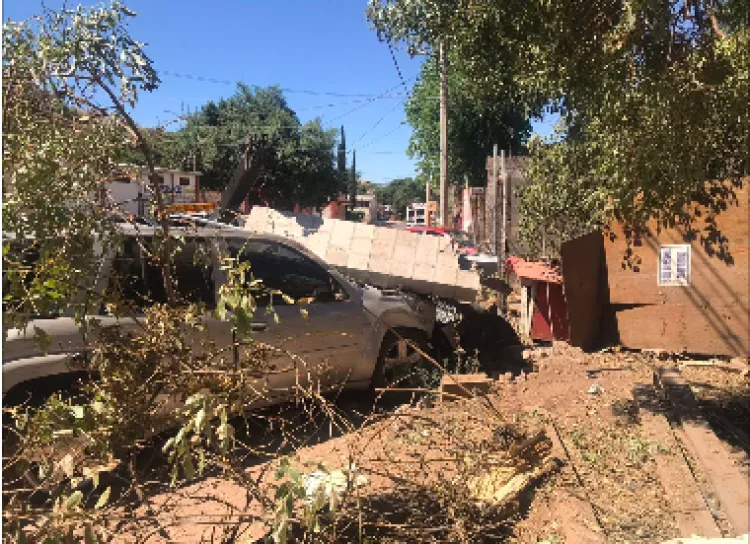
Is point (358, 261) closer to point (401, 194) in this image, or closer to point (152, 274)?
point (152, 274)

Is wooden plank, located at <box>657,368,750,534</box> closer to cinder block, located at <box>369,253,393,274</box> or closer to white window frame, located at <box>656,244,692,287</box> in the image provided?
white window frame, located at <box>656,244,692,287</box>

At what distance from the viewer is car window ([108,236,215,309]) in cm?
335

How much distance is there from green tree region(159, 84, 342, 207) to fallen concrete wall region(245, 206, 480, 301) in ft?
43.8

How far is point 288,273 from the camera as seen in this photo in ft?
17.2

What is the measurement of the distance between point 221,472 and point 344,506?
631 mm

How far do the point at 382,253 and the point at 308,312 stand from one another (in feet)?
7.72

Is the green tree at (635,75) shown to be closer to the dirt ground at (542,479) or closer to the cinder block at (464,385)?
the dirt ground at (542,479)

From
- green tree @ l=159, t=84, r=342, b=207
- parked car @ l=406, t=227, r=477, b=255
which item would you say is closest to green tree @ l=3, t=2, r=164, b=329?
parked car @ l=406, t=227, r=477, b=255

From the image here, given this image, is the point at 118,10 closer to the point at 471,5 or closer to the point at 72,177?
the point at 72,177

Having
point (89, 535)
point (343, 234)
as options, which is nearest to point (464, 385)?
point (343, 234)

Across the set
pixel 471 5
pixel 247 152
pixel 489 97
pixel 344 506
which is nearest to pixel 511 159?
pixel 247 152

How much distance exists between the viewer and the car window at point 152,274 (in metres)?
3.35

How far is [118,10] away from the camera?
2.81 metres

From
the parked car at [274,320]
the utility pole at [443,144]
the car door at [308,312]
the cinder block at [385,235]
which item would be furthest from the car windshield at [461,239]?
the car door at [308,312]
